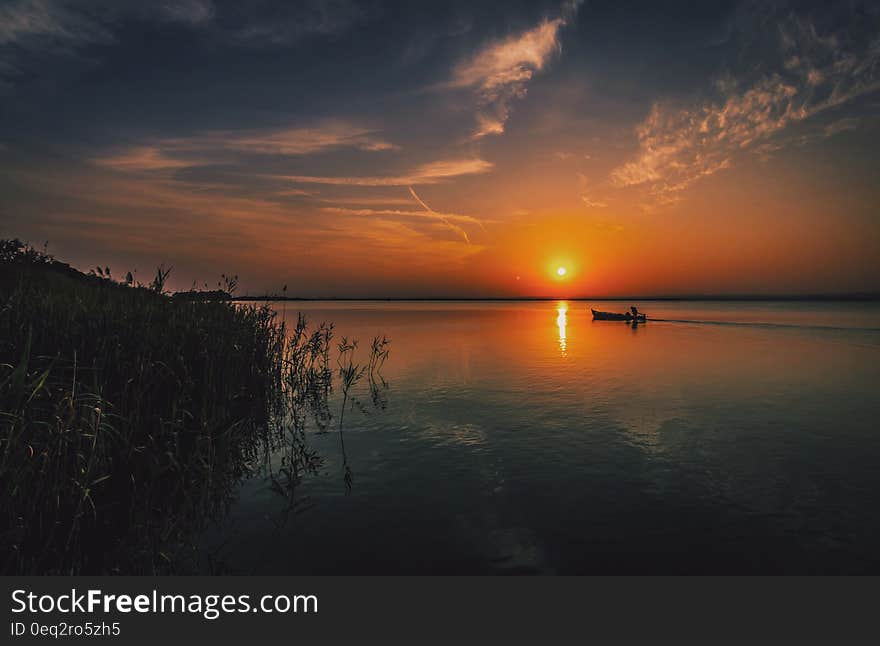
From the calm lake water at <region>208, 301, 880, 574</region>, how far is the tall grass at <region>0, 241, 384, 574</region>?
114 centimetres

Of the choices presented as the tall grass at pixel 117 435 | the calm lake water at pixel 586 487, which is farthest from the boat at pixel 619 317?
the tall grass at pixel 117 435

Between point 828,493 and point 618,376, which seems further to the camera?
point 618,376

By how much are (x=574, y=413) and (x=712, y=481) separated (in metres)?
7.22

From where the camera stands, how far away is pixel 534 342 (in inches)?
1921

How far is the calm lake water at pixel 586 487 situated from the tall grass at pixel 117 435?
1.14 metres

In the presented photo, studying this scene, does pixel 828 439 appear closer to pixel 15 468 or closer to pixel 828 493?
pixel 828 493

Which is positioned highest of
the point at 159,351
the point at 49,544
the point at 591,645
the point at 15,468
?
the point at 159,351

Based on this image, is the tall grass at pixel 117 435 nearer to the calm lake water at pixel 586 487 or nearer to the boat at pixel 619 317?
the calm lake water at pixel 586 487

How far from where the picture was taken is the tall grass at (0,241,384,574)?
22.5 feet

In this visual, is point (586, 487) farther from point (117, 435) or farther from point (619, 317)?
point (619, 317)

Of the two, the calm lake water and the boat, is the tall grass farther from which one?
the boat

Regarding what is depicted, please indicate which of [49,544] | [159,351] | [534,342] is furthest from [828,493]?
[534,342]

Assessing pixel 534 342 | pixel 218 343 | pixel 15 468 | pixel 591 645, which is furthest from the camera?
pixel 534 342

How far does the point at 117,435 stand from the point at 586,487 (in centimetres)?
1045
